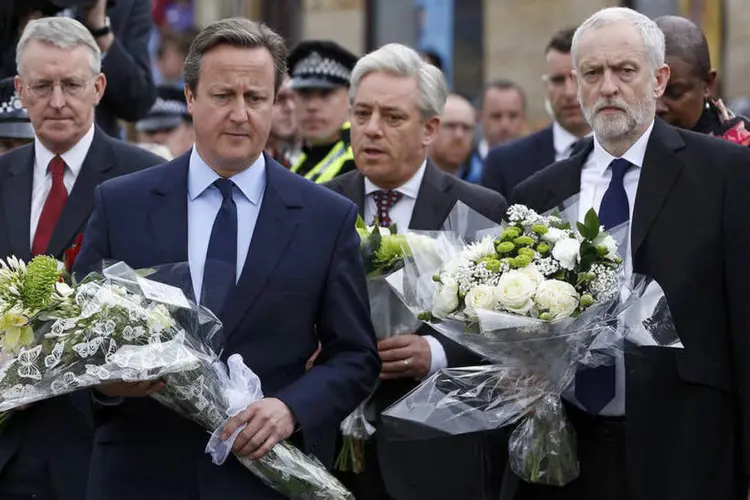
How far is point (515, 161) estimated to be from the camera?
820cm

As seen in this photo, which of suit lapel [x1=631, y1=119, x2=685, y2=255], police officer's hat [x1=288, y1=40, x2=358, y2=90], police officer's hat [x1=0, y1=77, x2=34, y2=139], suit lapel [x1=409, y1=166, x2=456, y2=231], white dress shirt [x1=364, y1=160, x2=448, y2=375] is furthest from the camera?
police officer's hat [x1=288, y1=40, x2=358, y2=90]

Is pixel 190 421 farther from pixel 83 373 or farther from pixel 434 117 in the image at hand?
pixel 434 117

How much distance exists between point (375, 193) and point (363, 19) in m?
11.4

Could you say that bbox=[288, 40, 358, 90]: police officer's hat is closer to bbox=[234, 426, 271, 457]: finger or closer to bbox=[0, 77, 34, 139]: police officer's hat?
bbox=[0, 77, 34, 139]: police officer's hat

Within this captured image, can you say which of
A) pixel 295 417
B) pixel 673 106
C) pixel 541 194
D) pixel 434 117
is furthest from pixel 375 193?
pixel 295 417

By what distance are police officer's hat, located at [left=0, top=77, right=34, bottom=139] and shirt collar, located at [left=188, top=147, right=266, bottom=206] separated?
7.28ft

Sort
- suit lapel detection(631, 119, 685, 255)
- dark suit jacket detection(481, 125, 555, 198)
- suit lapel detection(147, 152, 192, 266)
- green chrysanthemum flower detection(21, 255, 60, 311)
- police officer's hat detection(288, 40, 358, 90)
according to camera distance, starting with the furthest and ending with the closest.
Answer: police officer's hat detection(288, 40, 358, 90), dark suit jacket detection(481, 125, 555, 198), suit lapel detection(631, 119, 685, 255), suit lapel detection(147, 152, 192, 266), green chrysanthemum flower detection(21, 255, 60, 311)

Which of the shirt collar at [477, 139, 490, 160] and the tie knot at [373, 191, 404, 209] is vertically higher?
the tie knot at [373, 191, 404, 209]

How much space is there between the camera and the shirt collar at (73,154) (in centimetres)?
634

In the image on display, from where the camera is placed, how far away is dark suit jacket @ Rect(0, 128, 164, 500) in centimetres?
585

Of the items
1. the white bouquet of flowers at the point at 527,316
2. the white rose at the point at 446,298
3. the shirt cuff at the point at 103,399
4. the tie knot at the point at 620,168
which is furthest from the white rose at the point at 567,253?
the shirt cuff at the point at 103,399

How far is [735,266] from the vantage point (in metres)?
5.22

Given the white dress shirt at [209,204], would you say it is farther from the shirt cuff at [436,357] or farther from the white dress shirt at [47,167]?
the white dress shirt at [47,167]

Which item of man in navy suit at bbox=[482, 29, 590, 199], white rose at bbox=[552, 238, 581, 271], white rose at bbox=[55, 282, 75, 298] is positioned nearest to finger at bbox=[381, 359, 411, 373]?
white rose at bbox=[552, 238, 581, 271]
